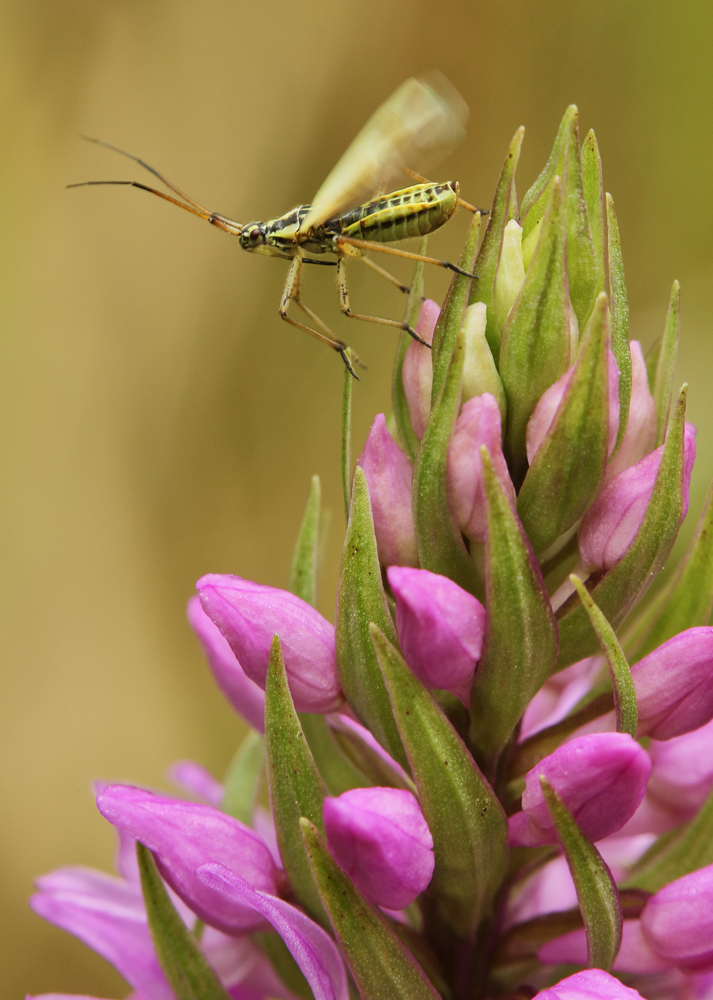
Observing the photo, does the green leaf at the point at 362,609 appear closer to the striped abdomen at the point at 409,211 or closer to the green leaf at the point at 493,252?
the green leaf at the point at 493,252

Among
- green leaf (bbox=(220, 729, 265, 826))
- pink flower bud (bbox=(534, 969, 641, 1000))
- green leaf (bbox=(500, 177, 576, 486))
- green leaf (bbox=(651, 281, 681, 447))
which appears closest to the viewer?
pink flower bud (bbox=(534, 969, 641, 1000))

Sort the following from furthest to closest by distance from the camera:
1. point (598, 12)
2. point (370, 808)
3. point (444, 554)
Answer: point (598, 12) → point (444, 554) → point (370, 808)

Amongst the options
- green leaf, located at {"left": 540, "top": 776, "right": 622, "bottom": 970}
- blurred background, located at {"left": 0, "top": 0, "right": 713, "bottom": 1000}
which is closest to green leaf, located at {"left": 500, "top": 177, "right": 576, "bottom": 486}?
green leaf, located at {"left": 540, "top": 776, "right": 622, "bottom": 970}

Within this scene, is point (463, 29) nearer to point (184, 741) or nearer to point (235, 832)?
point (184, 741)

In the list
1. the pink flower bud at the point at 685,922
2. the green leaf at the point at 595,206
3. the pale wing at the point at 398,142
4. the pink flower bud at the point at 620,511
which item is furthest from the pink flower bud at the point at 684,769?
the pale wing at the point at 398,142

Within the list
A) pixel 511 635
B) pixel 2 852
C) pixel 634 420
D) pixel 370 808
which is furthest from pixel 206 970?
pixel 2 852

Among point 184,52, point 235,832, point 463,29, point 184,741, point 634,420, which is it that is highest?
point 463,29

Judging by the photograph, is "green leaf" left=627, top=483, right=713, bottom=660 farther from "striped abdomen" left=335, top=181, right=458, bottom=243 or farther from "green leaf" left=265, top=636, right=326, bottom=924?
"striped abdomen" left=335, top=181, right=458, bottom=243
